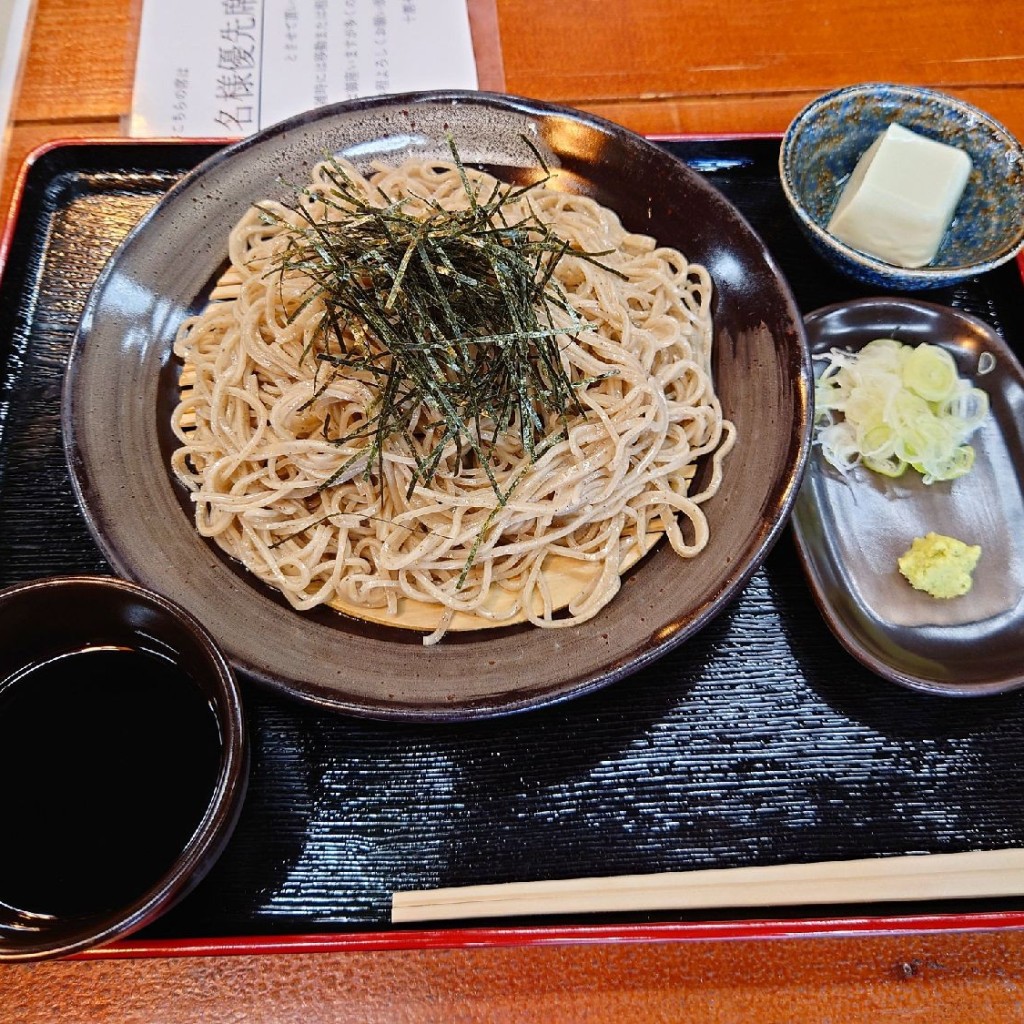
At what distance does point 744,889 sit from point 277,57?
300 centimetres

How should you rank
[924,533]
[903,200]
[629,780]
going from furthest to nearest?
[903,200] → [924,533] → [629,780]

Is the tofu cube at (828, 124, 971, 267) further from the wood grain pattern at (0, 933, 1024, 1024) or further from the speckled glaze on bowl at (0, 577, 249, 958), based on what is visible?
the speckled glaze on bowl at (0, 577, 249, 958)

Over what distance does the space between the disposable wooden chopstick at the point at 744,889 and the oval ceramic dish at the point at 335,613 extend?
38cm

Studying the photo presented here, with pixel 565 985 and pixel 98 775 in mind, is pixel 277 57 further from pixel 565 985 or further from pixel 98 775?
pixel 565 985

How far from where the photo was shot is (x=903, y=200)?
2225 millimetres

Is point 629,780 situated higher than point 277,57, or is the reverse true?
point 277,57

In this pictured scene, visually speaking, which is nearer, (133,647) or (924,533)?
(133,647)

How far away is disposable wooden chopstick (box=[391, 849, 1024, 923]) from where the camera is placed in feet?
5.12

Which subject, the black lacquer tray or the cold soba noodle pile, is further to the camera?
the cold soba noodle pile

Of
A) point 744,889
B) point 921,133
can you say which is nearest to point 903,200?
point 921,133

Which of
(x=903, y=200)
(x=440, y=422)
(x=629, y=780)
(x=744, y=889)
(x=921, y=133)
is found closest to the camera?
(x=744, y=889)

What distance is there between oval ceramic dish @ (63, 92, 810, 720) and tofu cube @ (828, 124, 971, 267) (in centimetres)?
46

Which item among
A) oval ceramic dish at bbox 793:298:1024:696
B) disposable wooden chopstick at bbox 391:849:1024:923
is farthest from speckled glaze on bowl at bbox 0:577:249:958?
oval ceramic dish at bbox 793:298:1024:696

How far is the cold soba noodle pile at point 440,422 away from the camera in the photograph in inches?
68.4
